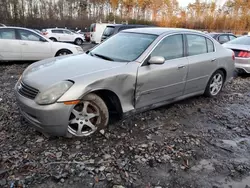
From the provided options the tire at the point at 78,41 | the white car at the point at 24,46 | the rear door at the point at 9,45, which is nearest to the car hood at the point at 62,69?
the white car at the point at 24,46

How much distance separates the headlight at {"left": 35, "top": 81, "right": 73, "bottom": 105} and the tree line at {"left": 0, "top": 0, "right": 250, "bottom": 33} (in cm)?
2953

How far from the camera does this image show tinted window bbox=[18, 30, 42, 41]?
7981 mm

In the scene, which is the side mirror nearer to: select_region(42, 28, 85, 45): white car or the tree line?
select_region(42, 28, 85, 45): white car

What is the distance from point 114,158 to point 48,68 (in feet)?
5.31

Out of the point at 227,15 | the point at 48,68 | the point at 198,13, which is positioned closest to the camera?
→ the point at 48,68

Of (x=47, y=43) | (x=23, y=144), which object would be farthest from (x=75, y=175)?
(x=47, y=43)

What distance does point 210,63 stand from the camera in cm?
445

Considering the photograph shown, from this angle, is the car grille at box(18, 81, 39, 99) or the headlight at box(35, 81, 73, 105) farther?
the car grille at box(18, 81, 39, 99)

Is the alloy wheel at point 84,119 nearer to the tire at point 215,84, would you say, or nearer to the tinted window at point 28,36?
the tire at point 215,84

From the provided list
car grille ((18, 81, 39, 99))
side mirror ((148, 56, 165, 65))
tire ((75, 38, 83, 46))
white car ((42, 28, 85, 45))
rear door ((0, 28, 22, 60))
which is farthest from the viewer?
tire ((75, 38, 83, 46))

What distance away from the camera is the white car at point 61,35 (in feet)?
65.6

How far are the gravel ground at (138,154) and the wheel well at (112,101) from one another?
11.6 inches

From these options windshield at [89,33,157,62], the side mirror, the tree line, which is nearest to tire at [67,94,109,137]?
windshield at [89,33,157,62]

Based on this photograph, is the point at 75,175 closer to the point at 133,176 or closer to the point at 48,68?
the point at 133,176
